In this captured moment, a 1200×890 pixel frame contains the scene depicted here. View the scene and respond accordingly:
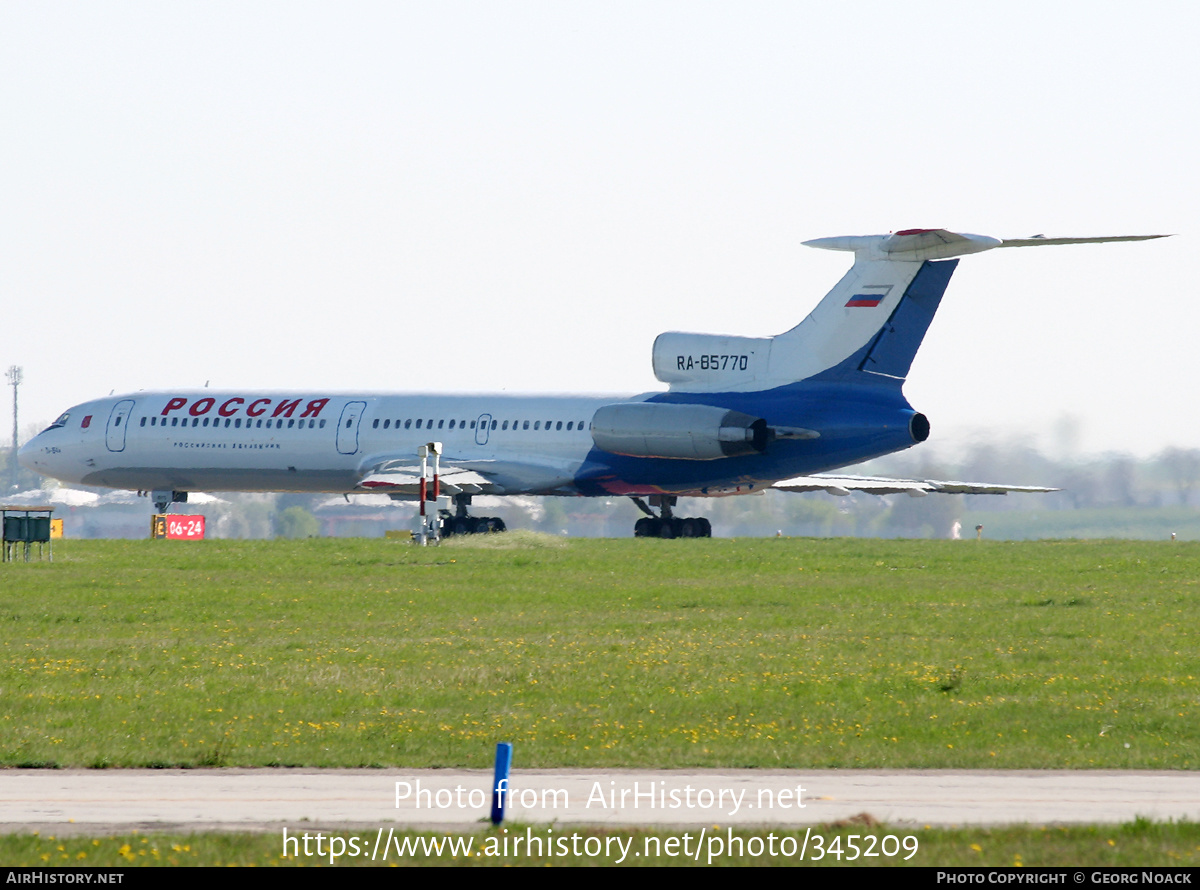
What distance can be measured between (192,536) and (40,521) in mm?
18626

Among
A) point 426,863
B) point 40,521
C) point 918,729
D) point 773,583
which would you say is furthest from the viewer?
point 40,521

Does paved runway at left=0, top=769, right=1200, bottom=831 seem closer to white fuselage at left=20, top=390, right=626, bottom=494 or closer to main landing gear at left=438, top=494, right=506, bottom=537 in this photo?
white fuselage at left=20, top=390, right=626, bottom=494

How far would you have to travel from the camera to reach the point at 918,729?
1708cm

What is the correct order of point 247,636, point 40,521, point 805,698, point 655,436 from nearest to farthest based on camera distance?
point 805,698
point 247,636
point 40,521
point 655,436

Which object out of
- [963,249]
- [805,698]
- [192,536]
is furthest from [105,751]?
[192,536]

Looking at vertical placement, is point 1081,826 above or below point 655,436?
below

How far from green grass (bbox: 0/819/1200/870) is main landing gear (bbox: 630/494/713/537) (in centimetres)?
4141

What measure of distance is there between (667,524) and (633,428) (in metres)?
6.26

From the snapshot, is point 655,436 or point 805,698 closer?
point 805,698

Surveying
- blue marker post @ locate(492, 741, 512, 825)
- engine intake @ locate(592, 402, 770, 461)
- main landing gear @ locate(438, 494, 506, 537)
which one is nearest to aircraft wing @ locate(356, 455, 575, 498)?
main landing gear @ locate(438, 494, 506, 537)

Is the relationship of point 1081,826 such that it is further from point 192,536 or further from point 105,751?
point 192,536

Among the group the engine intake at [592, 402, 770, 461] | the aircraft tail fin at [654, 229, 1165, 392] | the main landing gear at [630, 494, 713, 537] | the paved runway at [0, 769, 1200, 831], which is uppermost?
the aircraft tail fin at [654, 229, 1165, 392]

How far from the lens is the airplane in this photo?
44219 millimetres

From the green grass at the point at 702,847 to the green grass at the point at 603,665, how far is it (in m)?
3.45
